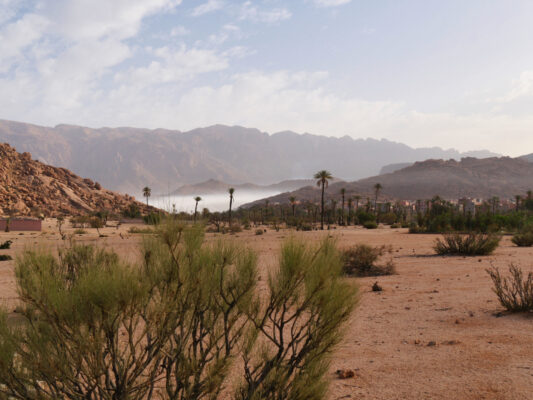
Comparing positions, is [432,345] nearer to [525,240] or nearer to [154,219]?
[154,219]

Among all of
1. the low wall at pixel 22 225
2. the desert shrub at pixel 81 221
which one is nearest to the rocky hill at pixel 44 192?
the desert shrub at pixel 81 221

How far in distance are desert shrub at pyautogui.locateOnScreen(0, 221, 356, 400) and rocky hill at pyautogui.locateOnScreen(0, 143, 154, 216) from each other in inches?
3330

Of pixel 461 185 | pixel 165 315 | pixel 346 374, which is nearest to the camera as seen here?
pixel 165 315

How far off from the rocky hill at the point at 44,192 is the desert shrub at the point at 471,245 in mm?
79862

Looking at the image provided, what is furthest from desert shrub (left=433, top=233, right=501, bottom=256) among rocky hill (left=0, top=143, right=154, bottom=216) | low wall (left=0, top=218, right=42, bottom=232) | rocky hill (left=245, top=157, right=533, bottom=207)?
rocky hill (left=245, top=157, right=533, bottom=207)

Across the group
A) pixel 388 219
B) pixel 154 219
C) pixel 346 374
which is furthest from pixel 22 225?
pixel 388 219

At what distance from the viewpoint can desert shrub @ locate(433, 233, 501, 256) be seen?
1966 centimetres

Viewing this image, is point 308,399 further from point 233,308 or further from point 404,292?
point 404,292

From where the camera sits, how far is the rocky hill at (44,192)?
81.1 metres

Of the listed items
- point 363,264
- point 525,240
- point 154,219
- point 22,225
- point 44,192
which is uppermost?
point 44,192

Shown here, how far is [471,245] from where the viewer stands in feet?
65.0

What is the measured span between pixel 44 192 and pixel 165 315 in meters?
104

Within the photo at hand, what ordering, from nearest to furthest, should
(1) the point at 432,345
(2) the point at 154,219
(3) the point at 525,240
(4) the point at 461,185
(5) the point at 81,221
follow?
(2) the point at 154,219, (1) the point at 432,345, (3) the point at 525,240, (5) the point at 81,221, (4) the point at 461,185

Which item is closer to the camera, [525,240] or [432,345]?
[432,345]
